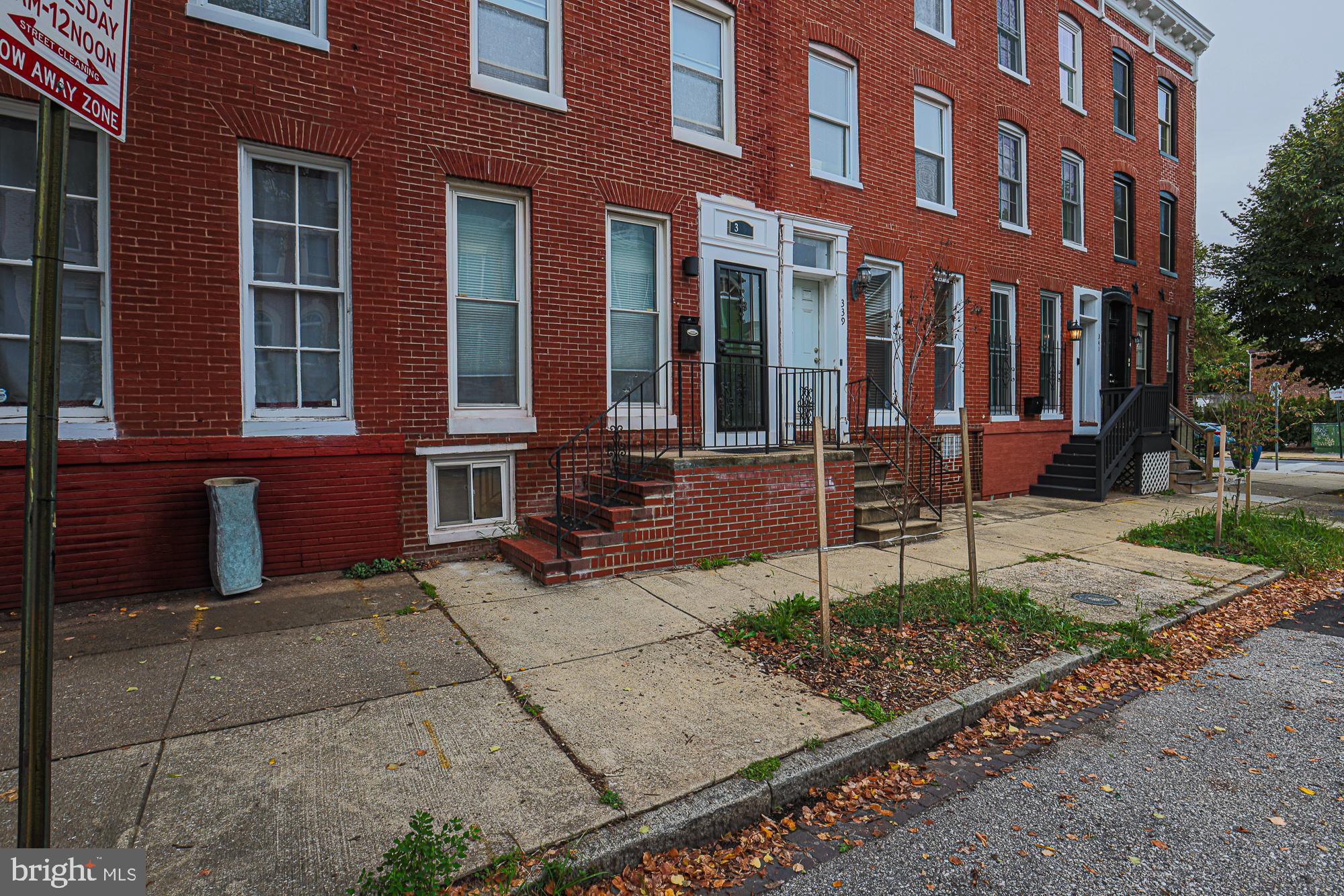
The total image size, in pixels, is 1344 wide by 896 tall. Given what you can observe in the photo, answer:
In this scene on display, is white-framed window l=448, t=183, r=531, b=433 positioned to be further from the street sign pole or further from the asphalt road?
the asphalt road

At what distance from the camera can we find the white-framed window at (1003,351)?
1209cm

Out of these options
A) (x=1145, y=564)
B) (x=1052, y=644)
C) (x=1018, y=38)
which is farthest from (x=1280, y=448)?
(x=1052, y=644)

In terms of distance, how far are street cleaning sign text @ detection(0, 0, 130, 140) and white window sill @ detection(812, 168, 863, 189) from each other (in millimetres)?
8627

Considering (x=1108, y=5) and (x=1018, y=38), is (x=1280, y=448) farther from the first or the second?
(x=1018, y=38)

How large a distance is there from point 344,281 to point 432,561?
9.13ft

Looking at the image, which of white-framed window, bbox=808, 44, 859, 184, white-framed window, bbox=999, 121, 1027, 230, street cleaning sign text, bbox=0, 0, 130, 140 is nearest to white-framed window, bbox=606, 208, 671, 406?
white-framed window, bbox=808, 44, 859, 184

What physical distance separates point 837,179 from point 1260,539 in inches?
267

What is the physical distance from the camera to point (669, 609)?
5285 mm

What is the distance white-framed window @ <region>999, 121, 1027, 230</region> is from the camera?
12336 mm

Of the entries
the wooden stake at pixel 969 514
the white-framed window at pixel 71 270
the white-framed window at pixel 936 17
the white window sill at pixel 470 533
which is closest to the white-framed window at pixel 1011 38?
the white-framed window at pixel 936 17

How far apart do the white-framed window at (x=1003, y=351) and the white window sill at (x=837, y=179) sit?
3.78 metres

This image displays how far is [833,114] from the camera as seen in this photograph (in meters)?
9.84

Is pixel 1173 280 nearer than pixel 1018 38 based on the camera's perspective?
No

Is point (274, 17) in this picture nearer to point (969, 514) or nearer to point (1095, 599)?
point (969, 514)
